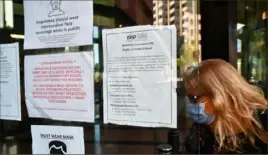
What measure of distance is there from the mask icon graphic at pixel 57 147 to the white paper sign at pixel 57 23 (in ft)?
2.19

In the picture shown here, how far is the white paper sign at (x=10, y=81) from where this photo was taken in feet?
7.38

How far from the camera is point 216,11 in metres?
3.25

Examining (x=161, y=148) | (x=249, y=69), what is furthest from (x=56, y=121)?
(x=249, y=69)

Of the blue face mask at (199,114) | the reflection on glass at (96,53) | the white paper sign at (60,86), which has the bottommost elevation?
the blue face mask at (199,114)

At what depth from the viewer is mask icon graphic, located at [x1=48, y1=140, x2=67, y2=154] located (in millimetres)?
2154

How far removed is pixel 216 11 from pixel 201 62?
1.37 m

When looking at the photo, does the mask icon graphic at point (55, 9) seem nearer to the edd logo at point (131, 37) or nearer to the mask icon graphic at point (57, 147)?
the edd logo at point (131, 37)

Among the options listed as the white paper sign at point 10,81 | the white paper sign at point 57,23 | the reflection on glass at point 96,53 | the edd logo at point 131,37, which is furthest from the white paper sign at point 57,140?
the edd logo at point 131,37

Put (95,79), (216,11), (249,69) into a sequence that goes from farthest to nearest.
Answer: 1. (216,11)
2. (249,69)
3. (95,79)

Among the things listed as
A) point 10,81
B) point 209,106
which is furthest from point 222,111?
point 10,81

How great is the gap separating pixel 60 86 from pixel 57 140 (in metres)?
0.38

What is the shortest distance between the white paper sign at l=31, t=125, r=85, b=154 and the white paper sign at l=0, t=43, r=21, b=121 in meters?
0.21

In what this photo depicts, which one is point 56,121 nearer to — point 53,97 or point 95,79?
point 53,97

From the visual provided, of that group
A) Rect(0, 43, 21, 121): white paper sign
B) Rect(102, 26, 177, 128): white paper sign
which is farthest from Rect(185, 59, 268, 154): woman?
Rect(0, 43, 21, 121): white paper sign
